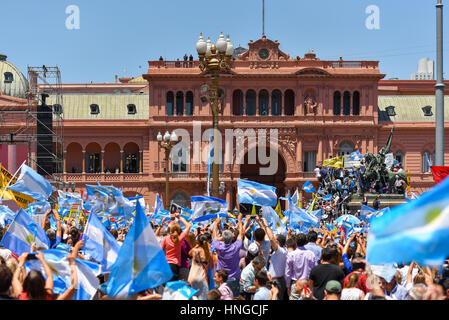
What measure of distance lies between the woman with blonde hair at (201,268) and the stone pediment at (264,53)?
4760 cm

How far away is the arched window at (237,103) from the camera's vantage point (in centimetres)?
5884

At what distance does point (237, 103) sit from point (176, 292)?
5113 centimetres

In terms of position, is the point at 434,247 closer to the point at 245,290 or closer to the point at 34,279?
the point at 34,279

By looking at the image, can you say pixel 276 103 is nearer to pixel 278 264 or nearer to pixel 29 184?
pixel 29 184

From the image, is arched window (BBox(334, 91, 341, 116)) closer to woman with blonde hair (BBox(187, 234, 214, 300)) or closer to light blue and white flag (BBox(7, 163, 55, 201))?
light blue and white flag (BBox(7, 163, 55, 201))

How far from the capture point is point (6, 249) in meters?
11.9

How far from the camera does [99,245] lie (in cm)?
1054

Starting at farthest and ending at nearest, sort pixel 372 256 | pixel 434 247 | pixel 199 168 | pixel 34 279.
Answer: pixel 199 168, pixel 34 279, pixel 372 256, pixel 434 247

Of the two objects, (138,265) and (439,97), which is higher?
(439,97)

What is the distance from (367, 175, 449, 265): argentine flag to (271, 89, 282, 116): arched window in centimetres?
5308

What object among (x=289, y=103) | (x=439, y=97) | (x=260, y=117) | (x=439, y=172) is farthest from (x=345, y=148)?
(x=439, y=172)

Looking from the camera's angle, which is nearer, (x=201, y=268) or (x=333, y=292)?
(x=333, y=292)
